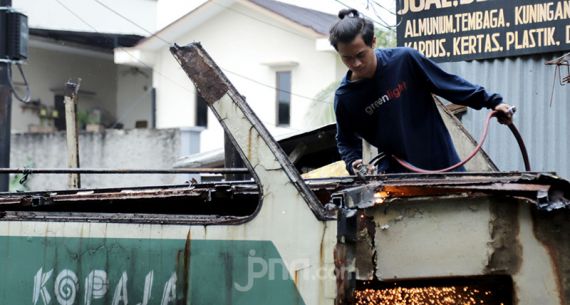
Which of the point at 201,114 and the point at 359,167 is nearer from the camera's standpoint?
the point at 359,167

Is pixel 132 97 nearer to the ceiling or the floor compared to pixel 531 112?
nearer to the ceiling

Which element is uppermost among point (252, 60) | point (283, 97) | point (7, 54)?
point (252, 60)

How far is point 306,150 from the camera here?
7.76m

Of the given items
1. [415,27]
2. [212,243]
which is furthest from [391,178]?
[415,27]

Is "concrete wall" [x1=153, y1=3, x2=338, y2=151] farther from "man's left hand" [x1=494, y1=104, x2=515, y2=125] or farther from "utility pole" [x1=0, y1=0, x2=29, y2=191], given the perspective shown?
"man's left hand" [x1=494, y1=104, x2=515, y2=125]

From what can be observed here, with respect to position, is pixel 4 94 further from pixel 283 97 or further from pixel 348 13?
pixel 283 97

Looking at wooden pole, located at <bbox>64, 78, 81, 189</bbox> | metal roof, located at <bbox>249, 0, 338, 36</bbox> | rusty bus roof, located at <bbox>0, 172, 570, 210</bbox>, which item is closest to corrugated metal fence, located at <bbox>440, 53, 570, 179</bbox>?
wooden pole, located at <bbox>64, 78, 81, 189</bbox>

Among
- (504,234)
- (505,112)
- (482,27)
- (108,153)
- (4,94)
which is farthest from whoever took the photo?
(108,153)

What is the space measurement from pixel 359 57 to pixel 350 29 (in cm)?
18

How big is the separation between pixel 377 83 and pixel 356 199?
134 cm

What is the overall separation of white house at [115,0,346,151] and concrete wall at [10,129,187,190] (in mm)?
2546

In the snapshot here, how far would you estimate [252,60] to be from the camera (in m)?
18.9

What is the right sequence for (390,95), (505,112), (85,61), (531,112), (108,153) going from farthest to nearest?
(85,61) < (108,153) < (531,112) < (390,95) < (505,112)

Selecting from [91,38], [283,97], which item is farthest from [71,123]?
[91,38]
